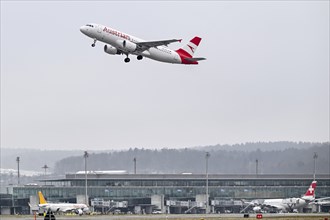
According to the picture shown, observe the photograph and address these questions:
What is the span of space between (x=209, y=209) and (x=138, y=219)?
68.2m

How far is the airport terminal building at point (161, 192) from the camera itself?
178750 millimetres

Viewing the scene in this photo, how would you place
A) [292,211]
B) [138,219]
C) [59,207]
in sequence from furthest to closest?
[292,211]
[59,207]
[138,219]

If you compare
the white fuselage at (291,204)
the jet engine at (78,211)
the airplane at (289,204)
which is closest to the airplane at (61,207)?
the jet engine at (78,211)

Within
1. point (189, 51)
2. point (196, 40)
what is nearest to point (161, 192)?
point (196, 40)

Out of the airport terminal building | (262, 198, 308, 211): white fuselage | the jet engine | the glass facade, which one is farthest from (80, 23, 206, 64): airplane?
the glass facade

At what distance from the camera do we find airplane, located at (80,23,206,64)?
358ft

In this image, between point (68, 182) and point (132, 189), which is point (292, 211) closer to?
point (132, 189)

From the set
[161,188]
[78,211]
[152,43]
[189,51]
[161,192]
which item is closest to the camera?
[152,43]

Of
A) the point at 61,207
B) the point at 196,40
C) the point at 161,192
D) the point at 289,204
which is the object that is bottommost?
the point at 289,204

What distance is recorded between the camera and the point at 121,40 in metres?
110

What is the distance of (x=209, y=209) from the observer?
177000 millimetres

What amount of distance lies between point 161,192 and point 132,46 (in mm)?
81018

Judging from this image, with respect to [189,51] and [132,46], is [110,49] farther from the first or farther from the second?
[189,51]

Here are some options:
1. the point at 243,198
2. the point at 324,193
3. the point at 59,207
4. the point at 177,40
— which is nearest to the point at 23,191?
the point at 59,207
